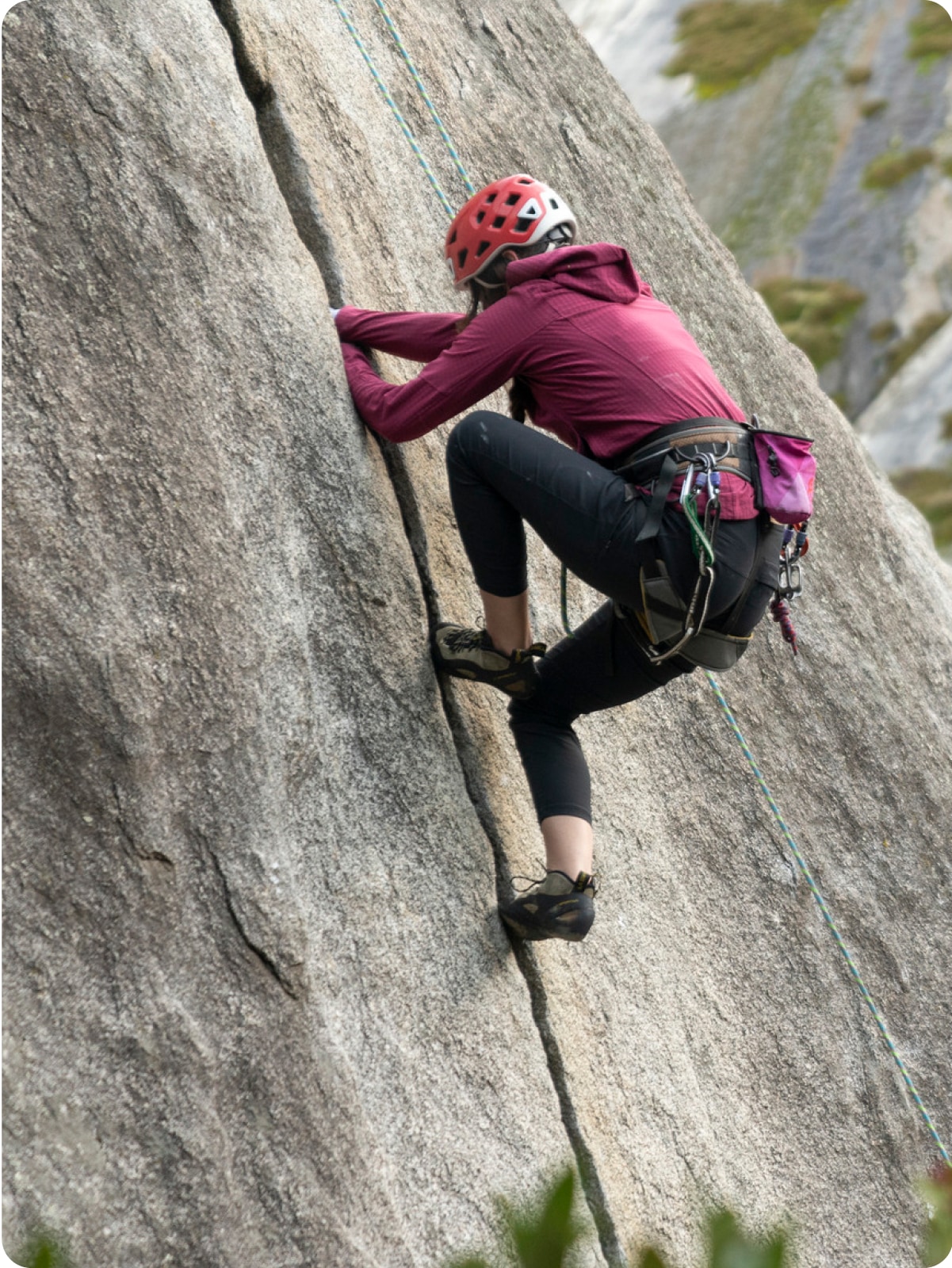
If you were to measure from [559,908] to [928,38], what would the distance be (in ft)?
147

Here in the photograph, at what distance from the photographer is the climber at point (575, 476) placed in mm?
5602

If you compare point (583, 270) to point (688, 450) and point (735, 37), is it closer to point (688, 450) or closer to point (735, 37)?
point (688, 450)

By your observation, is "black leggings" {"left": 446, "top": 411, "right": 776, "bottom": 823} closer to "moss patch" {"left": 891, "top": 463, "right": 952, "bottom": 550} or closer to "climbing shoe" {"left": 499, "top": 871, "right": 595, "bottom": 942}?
"climbing shoe" {"left": 499, "top": 871, "right": 595, "bottom": 942}

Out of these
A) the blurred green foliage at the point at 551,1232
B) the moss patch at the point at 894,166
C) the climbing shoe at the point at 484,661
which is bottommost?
the moss patch at the point at 894,166

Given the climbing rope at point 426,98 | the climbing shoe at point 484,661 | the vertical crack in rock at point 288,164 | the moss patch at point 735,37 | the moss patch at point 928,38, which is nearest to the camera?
the climbing shoe at point 484,661

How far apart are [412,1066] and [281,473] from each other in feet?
8.88

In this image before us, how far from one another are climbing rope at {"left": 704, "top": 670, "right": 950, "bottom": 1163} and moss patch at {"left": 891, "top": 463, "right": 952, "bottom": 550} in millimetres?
28219

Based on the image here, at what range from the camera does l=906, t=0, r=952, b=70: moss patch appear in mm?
41375

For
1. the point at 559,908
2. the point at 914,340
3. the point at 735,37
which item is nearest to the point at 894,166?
the point at 914,340

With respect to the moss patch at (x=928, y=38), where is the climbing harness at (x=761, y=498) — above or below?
above

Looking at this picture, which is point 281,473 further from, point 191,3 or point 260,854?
point 191,3

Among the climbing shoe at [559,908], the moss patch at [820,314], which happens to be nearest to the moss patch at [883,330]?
the moss patch at [820,314]

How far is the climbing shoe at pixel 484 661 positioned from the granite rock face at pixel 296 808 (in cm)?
15

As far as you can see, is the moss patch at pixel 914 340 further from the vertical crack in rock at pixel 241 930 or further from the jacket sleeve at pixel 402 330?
the vertical crack in rock at pixel 241 930
